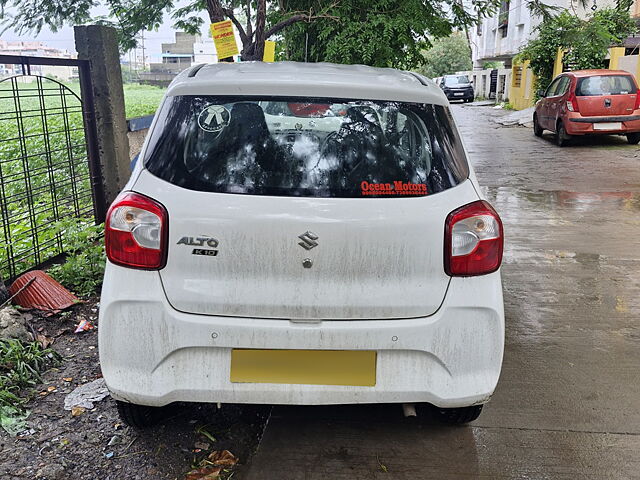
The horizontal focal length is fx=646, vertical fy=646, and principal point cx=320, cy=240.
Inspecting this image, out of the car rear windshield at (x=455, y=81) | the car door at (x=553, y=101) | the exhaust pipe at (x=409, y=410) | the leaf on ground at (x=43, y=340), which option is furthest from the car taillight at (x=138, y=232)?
the car rear windshield at (x=455, y=81)

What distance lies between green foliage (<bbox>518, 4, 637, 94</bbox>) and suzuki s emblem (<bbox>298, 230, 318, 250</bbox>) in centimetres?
753

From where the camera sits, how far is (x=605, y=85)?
14219 mm

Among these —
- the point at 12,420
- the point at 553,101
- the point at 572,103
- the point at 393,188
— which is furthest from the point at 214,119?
the point at 553,101

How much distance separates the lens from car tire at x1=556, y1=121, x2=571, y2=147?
14708 millimetres

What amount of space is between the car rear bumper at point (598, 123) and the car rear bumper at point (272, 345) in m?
12.9

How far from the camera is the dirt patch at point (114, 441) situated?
9.20 ft

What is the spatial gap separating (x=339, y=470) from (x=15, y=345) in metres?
2.07

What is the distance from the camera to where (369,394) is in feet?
8.46

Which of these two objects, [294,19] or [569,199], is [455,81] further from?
[294,19]

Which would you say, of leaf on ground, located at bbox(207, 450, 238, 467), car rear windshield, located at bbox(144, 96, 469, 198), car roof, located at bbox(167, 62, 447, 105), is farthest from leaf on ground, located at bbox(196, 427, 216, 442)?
car roof, located at bbox(167, 62, 447, 105)

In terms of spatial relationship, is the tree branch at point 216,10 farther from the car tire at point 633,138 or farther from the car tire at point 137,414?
the car tire at point 633,138

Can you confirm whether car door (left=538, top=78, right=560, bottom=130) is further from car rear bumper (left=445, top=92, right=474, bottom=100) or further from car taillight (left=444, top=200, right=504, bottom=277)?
car rear bumper (left=445, top=92, right=474, bottom=100)

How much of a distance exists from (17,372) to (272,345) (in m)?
1.82

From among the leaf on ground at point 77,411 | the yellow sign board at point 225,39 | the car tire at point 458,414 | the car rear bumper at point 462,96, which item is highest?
the yellow sign board at point 225,39
